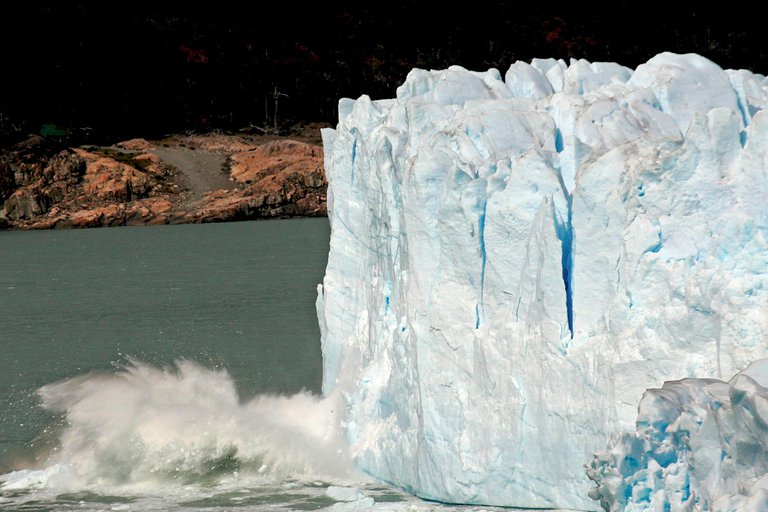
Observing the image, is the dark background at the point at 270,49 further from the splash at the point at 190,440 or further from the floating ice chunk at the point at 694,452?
the floating ice chunk at the point at 694,452

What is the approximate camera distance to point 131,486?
1424 centimetres

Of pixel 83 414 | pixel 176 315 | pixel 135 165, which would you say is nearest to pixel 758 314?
pixel 83 414

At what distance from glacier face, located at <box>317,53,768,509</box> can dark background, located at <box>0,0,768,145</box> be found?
69.2 m

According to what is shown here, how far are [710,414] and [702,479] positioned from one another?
1.64ft

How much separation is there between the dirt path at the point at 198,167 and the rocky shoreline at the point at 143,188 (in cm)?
8

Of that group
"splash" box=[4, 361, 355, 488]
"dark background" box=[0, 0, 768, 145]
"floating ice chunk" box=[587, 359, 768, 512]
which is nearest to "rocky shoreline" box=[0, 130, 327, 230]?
"dark background" box=[0, 0, 768, 145]

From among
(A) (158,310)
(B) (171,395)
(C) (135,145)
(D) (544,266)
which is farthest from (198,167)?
(D) (544,266)

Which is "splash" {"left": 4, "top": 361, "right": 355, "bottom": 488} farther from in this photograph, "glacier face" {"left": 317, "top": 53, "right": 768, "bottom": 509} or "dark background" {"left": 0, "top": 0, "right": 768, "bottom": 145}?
"dark background" {"left": 0, "top": 0, "right": 768, "bottom": 145}

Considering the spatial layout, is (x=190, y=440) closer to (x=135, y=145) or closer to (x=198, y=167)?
(x=198, y=167)

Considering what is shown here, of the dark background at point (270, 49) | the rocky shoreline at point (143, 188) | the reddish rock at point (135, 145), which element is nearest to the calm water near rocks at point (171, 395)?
the rocky shoreline at point (143, 188)

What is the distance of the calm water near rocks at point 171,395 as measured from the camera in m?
13.7

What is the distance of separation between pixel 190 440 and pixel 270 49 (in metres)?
83.3

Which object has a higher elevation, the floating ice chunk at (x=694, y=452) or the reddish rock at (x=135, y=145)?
the reddish rock at (x=135, y=145)

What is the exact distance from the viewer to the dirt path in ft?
222
